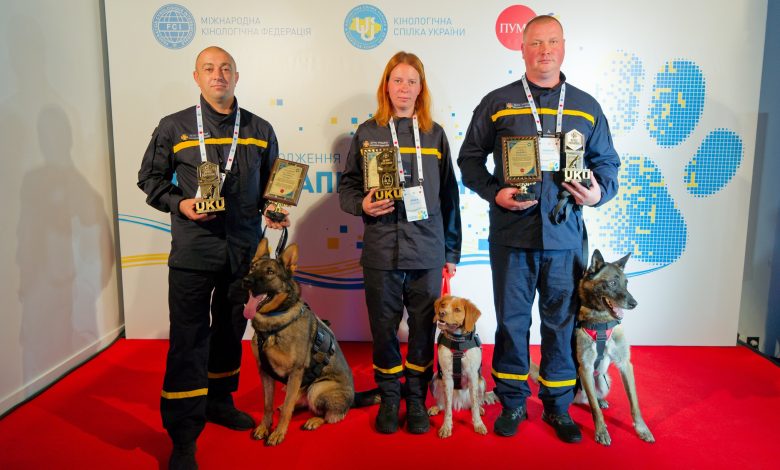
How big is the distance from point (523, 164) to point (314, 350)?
5.20ft

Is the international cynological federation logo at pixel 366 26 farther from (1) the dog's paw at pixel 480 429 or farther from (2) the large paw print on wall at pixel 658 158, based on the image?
(1) the dog's paw at pixel 480 429

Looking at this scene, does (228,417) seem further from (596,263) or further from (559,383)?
(596,263)

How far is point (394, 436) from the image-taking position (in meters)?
2.92

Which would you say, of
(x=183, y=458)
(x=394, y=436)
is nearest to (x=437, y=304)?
(x=394, y=436)

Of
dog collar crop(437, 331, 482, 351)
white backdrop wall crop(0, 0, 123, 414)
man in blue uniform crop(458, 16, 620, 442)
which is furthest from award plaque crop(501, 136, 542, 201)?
white backdrop wall crop(0, 0, 123, 414)

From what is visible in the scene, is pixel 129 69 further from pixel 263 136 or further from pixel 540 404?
pixel 540 404

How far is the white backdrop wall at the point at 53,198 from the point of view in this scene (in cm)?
327

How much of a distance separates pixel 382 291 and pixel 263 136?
3.70 ft

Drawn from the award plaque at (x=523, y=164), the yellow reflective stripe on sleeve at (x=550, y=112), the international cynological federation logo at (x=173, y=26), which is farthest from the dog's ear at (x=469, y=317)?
the international cynological federation logo at (x=173, y=26)

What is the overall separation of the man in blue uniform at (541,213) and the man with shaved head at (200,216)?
49.4 inches

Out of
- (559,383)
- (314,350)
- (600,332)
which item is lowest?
(559,383)

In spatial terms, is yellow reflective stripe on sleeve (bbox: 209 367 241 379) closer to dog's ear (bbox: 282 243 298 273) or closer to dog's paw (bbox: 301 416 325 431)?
dog's paw (bbox: 301 416 325 431)

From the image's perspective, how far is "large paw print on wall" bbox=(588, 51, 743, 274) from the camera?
419 cm

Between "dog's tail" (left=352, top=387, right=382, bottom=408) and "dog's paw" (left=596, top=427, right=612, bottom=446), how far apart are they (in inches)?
51.3
